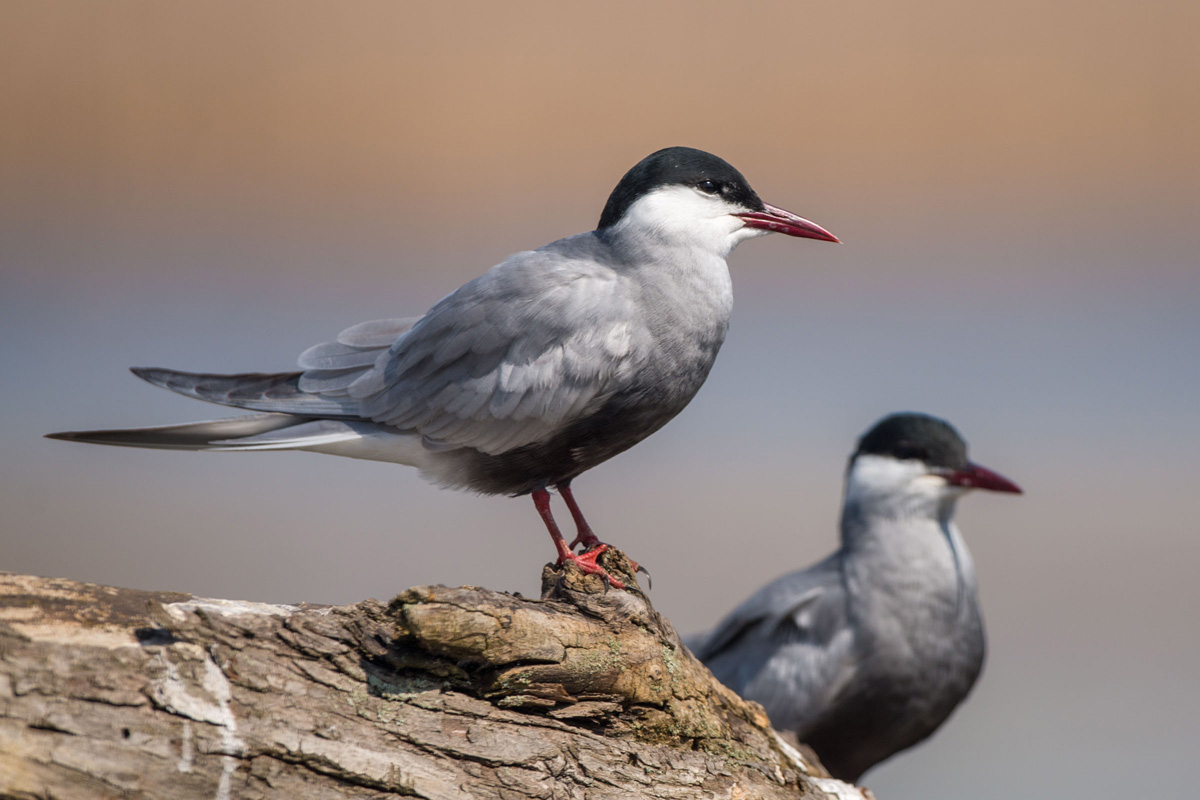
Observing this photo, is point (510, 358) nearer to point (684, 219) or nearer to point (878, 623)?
point (684, 219)

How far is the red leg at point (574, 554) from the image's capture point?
3461 mm

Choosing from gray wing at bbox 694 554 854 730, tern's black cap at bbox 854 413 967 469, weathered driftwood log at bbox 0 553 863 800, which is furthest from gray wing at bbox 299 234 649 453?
tern's black cap at bbox 854 413 967 469

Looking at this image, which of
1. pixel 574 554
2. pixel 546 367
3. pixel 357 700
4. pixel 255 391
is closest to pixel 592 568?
pixel 574 554

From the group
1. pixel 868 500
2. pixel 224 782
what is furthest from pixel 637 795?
pixel 868 500

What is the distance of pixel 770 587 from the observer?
19.7 feet

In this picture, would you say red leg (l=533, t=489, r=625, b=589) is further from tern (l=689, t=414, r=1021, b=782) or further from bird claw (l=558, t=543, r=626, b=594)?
tern (l=689, t=414, r=1021, b=782)

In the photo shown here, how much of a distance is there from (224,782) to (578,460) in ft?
5.47

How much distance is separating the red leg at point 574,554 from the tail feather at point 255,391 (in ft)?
2.53

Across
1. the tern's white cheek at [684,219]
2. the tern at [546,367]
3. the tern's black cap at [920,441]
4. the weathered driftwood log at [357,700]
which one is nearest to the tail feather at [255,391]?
the tern at [546,367]

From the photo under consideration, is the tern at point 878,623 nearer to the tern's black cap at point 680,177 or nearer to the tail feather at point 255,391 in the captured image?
the tern's black cap at point 680,177

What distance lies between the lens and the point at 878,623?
5.57m

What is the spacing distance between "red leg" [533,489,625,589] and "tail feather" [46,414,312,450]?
93cm

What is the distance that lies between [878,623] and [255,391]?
3.36 m

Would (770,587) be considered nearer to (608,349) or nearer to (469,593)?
(608,349)
